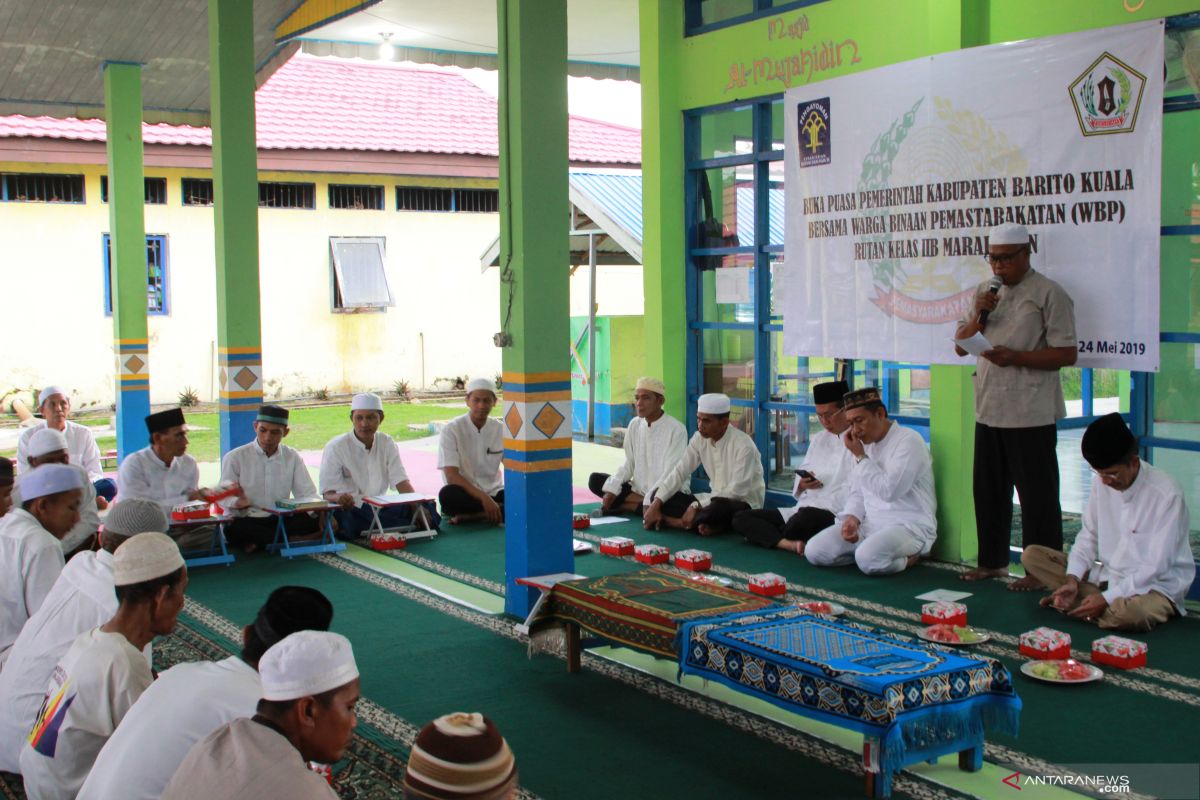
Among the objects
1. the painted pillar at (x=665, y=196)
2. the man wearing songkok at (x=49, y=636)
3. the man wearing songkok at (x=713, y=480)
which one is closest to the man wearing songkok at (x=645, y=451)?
the man wearing songkok at (x=713, y=480)

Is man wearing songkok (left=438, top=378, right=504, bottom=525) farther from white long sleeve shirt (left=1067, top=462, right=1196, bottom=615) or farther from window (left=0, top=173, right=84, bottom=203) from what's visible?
window (left=0, top=173, right=84, bottom=203)

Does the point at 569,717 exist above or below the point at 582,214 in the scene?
below

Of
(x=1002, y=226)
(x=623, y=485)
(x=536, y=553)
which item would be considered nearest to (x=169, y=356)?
(x=623, y=485)

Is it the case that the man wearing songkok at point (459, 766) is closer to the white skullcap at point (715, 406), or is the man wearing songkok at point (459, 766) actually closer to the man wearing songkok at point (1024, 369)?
the man wearing songkok at point (1024, 369)

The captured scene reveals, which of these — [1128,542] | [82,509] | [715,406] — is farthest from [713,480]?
[82,509]

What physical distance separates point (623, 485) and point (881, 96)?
339 cm

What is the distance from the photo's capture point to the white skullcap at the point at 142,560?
358cm

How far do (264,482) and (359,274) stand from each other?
1043 cm

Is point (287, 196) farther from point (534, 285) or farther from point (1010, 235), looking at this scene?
point (1010, 235)

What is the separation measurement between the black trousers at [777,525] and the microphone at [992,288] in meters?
1.64

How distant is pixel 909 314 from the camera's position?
7750 millimetres

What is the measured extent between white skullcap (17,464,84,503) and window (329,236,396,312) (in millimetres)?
13355

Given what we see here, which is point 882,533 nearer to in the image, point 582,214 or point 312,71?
point 582,214

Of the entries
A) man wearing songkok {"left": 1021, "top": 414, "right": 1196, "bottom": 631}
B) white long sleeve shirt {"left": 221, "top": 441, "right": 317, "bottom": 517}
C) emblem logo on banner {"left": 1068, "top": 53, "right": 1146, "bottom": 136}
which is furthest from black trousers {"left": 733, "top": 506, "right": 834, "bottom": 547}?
white long sleeve shirt {"left": 221, "top": 441, "right": 317, "bottom": 517}
